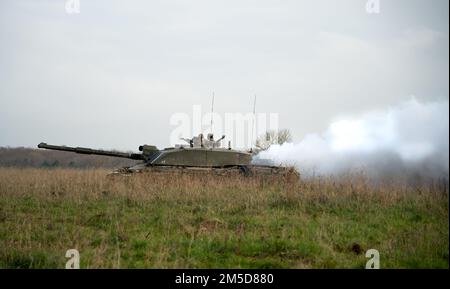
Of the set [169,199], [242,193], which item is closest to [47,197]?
[169,199]

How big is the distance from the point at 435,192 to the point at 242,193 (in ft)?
15.2

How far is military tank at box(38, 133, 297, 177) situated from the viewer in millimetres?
16328

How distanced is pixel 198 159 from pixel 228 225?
876 cm

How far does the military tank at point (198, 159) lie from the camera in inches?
643

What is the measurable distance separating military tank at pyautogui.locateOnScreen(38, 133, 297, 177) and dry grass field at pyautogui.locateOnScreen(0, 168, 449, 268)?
235cm

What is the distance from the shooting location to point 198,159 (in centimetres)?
1714

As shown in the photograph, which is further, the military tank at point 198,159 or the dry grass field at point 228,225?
the military tank at point 198,159

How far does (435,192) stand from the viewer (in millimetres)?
10570

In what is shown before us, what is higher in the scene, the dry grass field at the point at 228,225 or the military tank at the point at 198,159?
the military tank at the point at 198,159

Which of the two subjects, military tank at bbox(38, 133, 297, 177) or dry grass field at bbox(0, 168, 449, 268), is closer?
dry grass field at bbox(0, 168, 449, 268)

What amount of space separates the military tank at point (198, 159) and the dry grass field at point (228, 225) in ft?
7.71

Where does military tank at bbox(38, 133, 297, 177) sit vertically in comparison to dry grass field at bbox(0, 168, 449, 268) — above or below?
above
